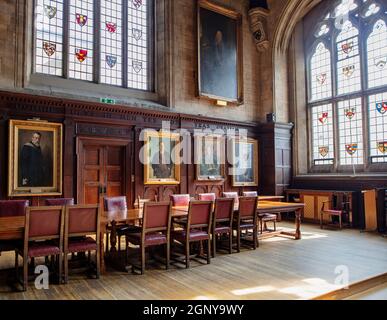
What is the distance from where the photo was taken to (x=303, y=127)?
1110 centimetres

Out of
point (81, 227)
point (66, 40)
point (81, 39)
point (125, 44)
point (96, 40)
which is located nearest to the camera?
point (81, 227)

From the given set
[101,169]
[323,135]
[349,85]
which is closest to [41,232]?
[101,169]

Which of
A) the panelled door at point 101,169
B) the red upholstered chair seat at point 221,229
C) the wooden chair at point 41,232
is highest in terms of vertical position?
the panelled door at point 101,169

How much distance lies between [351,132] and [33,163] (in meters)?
8.57

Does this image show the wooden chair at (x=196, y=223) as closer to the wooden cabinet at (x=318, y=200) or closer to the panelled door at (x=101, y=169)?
the panelled door at (x=101, y=169)

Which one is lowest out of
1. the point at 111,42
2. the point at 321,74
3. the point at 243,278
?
the point at 243,278

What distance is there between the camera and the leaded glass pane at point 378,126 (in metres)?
9.02

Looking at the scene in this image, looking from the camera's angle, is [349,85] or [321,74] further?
[321,74]

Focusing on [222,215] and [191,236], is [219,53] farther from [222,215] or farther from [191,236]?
[191,236]

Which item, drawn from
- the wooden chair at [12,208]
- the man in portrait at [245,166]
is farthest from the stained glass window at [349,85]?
the wooden chair at [12,208]

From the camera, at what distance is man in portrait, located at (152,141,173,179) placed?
8695mm

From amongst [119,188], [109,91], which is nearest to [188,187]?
[119,188]

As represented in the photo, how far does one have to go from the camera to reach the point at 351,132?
9812 millimetres

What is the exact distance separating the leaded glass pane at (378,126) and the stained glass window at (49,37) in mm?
8341
